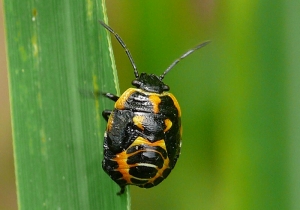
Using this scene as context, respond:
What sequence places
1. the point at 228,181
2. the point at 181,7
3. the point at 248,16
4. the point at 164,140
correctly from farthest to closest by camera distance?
the point at 181,7 < the point at 228,181 < the point at 248,16 < the point at 164,140

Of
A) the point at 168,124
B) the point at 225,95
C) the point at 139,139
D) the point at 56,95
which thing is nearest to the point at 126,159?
the point at 139,139

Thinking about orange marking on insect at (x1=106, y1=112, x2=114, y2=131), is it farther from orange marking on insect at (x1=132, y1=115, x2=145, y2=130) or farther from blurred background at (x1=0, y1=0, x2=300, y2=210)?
blurred background at (x1=0, y1=0, x2=300, y2=210)

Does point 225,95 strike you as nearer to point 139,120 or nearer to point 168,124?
point 168,124

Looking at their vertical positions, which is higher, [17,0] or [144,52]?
[17,0]

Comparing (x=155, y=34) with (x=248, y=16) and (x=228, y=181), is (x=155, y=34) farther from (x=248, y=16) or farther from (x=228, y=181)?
(x=228, y=181)

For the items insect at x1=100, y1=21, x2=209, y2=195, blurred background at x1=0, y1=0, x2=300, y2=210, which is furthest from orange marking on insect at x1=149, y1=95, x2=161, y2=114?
blurred background at x1=0, y1=0, x2=300, y2=210

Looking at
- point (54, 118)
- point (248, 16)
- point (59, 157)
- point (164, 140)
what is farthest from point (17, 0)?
point (248, 16)
